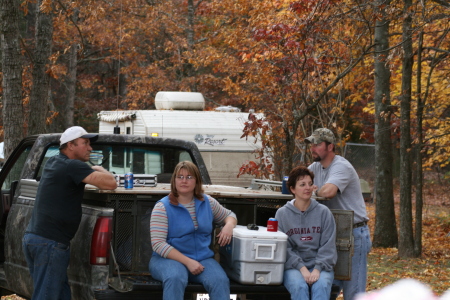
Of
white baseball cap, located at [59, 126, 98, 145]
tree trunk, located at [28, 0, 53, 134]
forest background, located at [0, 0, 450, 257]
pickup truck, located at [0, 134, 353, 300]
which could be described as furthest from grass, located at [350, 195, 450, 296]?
tree trunk, located at [28, 0, 53, 134]

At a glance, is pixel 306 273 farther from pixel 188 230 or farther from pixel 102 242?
pixel 102 242

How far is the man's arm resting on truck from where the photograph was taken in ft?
17.0

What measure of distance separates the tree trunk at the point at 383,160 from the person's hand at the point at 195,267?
385 inches

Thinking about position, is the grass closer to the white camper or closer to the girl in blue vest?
the white camper

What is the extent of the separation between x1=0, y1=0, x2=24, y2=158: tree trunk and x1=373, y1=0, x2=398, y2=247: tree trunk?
6812 mm

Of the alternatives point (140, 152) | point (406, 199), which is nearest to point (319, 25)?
point (406, 199)

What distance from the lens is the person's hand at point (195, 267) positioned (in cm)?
521

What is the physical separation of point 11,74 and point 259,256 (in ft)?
25.0

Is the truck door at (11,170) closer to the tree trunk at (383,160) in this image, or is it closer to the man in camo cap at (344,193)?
the man in camo cap at (344,193)

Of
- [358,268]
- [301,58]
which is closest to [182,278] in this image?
[358,268]

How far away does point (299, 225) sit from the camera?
5.58m

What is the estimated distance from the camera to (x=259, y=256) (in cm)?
514

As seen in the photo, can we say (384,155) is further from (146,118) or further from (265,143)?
(146,118)

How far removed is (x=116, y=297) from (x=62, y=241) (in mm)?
614
